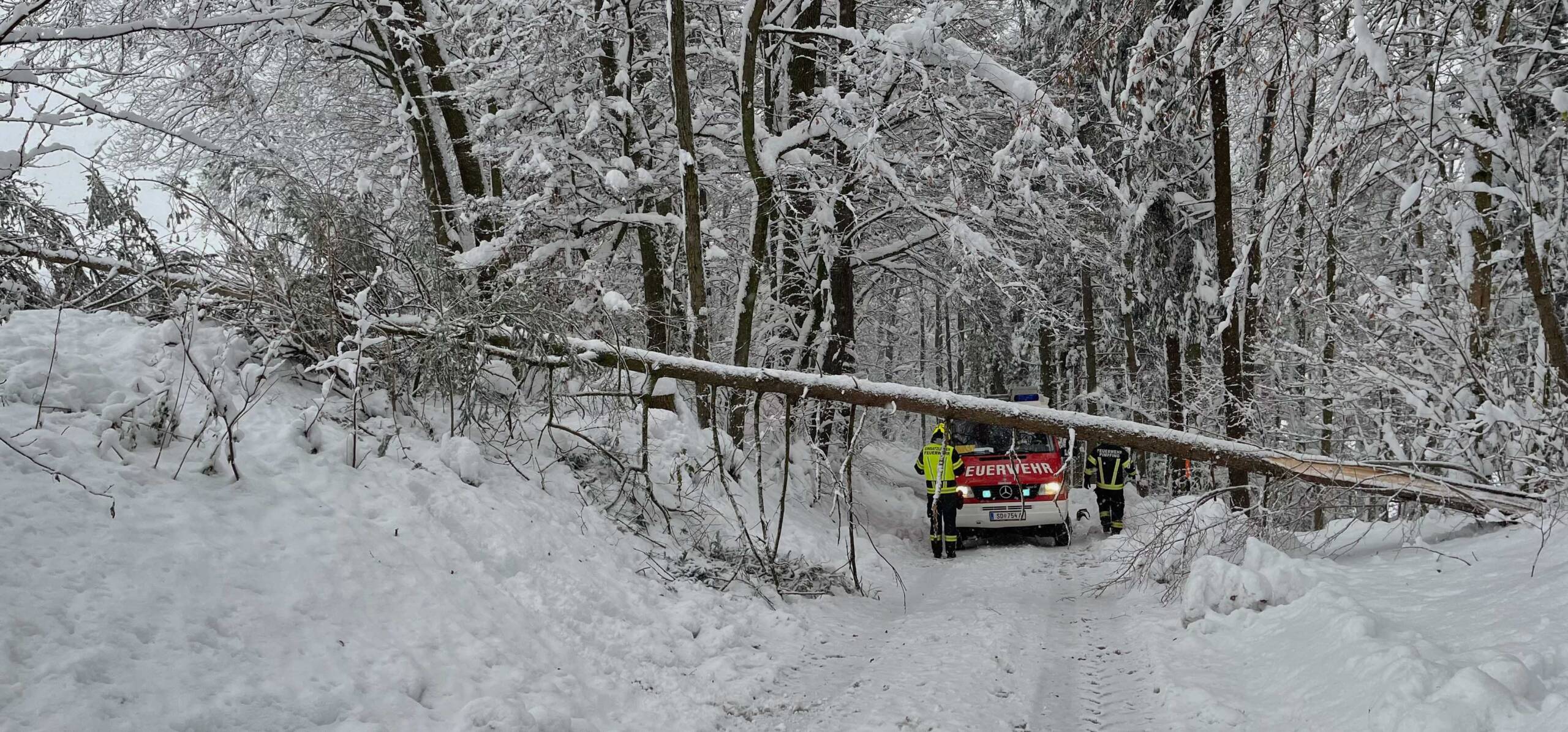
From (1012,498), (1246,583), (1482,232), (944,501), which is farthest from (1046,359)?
(1246,583)

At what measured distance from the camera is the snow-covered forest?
12.5 feet

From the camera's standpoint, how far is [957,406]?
711 cm

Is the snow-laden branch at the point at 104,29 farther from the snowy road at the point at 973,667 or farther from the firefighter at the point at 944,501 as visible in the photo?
the firefighter at the point at 944,501

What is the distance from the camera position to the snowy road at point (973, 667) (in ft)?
15.4

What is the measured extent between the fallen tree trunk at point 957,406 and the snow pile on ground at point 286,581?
72cm

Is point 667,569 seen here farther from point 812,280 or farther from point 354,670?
point 812,280

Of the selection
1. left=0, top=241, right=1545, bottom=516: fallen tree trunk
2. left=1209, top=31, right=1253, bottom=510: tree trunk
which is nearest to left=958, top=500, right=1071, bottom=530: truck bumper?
left=1209, top=31, right=1253, bottom=510: tree trunk

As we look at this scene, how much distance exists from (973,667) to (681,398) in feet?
16.9

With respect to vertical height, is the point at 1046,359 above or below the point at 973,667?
below

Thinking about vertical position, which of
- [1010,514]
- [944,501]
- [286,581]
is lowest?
[1010,514]

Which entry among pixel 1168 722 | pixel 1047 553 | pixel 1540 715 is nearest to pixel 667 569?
pixel 1168 722

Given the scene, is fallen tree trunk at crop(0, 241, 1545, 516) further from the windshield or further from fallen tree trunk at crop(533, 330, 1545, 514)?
the windshield

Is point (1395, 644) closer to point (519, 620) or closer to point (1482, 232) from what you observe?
point (519, 620)

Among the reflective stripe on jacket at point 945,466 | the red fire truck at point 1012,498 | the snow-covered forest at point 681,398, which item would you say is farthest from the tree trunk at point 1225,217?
the reflective stripe on jacket at point 945,466
